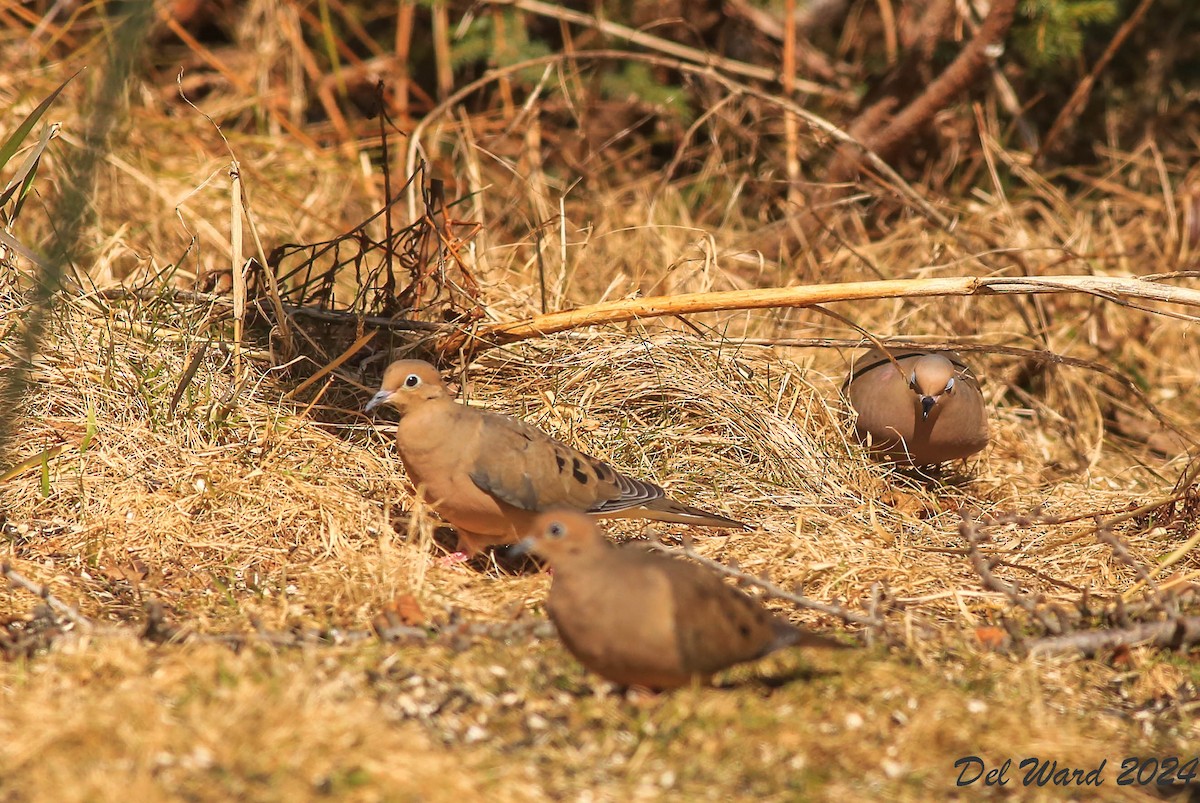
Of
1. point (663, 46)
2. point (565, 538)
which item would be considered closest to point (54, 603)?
point (565, 538)

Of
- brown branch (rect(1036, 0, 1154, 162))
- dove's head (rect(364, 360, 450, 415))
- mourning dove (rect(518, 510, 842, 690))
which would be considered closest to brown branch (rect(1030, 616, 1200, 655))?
mourning dove (rect(518, 510, 842, 690))

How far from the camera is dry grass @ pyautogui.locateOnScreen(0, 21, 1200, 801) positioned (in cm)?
241

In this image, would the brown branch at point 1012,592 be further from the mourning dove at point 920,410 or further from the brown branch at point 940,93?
the brown branch at point 940,93

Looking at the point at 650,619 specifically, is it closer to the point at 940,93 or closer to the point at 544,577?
the point at 544,577

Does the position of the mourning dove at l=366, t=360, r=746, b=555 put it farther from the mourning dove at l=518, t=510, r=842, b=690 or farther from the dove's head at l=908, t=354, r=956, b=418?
the dove's head at l=908, t=354, r=956, b=418

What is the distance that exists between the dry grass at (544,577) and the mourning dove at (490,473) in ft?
0.50

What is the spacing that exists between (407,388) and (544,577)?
728 mm

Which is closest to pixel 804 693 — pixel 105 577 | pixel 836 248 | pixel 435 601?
pixel 435 601

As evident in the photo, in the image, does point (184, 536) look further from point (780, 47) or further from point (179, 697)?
point (780, 47)

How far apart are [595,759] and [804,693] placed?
551 millimetres

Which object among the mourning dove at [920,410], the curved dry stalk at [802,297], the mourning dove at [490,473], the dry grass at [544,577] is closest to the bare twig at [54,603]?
the dry grass at [544,577]

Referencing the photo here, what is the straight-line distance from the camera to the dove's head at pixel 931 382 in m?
4.41

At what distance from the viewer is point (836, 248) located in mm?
5996

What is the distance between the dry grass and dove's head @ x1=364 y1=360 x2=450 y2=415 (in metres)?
0.38
